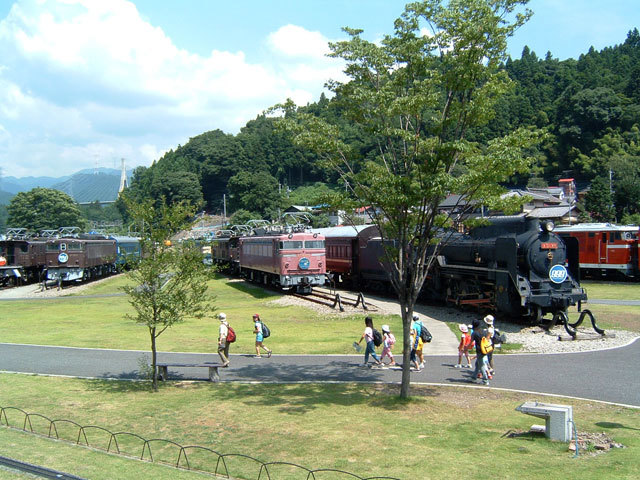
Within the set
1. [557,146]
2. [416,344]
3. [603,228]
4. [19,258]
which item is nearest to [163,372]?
[416,344]

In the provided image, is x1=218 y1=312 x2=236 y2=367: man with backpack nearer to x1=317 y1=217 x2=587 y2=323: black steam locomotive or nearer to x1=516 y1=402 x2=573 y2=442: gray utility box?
x1=317 y1=217 x2=587 y2=323: black steam locomotive

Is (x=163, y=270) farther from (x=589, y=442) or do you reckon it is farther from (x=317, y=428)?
(x=589, y=442)

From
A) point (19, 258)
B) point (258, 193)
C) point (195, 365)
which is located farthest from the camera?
point (258, 193)

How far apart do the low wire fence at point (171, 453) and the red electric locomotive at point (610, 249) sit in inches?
1215

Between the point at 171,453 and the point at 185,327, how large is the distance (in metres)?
16.0

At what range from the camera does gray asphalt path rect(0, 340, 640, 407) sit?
13.7 m

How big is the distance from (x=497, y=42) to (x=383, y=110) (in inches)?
108

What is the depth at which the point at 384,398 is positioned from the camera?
1304 centimetres

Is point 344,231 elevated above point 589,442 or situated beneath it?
elevated above

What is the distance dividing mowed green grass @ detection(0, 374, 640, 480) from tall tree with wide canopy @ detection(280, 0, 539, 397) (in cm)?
165

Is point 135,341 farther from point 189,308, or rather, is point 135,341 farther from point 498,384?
point 498,384

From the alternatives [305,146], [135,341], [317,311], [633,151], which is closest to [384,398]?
[305,146]

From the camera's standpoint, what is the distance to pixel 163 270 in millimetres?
14594

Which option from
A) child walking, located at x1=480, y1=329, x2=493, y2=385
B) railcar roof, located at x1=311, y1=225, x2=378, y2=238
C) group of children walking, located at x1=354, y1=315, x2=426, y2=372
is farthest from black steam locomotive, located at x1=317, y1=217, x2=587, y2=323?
railcar roof, located at x1=311, y1=225, x2=378, y2=238
